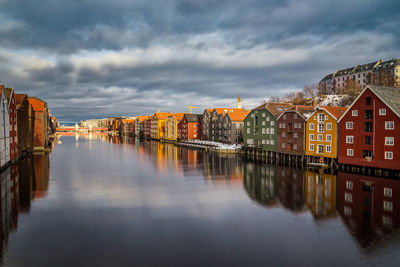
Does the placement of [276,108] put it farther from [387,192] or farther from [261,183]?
[387,192]

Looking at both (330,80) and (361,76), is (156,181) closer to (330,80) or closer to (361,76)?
(361,76)

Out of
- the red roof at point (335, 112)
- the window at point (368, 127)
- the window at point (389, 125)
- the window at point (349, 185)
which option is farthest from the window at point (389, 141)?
the red roof at point (335, 112)

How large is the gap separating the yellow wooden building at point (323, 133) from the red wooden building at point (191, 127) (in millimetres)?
53947

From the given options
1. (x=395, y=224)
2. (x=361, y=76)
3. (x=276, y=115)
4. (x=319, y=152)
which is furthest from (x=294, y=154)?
(x=361, y=76)

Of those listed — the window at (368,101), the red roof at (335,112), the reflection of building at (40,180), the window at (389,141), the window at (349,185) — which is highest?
the window at (368,101)

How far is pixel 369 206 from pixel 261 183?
487 inches

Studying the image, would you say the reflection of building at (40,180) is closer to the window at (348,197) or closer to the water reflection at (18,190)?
the water reflection at (18,190)

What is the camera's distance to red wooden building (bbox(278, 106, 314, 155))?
50.2m

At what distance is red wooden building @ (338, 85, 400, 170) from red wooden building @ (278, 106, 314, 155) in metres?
8.34

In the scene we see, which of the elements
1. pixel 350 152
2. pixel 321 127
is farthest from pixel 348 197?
pixel 321 127

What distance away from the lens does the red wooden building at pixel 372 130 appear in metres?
35.4

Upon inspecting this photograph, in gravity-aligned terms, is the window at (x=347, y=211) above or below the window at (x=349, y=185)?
below

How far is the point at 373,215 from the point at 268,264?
11919mm

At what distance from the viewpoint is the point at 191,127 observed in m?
98.2
